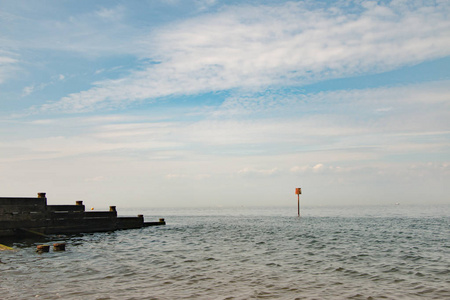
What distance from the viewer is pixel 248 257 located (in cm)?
1673

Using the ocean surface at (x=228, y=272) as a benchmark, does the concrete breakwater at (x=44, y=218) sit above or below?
above

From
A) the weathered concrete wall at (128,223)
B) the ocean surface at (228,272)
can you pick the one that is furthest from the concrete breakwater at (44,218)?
the ocean surface at (228,272)

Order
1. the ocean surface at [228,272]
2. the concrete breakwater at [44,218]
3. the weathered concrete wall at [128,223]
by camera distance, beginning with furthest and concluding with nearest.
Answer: the weathered concrete wall at [128,223], the concrete breakwater at [44,218], the ocean surface at [228,272]

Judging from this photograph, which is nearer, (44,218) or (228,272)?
(228,272)

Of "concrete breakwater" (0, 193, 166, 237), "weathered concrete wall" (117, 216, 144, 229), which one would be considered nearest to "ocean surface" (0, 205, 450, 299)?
"concrete breakwater" (0, 193, 166, 237)

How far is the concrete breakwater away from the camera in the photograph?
2362 cm

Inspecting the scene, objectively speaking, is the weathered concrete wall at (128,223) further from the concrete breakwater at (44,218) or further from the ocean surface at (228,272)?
the ocean surface at (228,272)

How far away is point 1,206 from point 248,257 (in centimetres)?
1702

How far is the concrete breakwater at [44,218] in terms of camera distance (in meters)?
23.6

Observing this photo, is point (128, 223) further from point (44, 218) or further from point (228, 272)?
point (228, 272)

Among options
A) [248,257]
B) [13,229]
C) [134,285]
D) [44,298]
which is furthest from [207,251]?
[13,229]

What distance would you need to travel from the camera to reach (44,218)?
25859 mm

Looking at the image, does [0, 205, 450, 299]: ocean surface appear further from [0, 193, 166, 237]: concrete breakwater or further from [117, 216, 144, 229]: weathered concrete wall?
[117, 216, 144, 229]: weathered concrete wall

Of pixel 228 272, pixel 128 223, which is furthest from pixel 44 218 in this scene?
pixel 228 272
